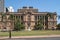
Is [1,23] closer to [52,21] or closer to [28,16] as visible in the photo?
[28,16]

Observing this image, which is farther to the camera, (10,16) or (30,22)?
(30,22)

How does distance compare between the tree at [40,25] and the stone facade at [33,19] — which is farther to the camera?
the stone facade at [33,19]

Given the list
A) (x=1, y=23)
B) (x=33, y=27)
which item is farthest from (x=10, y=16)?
(x=33, y=27)

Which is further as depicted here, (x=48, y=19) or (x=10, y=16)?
(x=48, y=19)

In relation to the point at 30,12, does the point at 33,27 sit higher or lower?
lower

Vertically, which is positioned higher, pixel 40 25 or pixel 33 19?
pixel 33 19

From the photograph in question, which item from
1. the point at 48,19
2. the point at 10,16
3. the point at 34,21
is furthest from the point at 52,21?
the point at 10,16

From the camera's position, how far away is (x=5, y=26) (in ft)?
408

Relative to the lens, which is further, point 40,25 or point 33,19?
point 33,19

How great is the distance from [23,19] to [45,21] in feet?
42.9

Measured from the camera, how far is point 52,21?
129 metres

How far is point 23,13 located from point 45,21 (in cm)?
1375

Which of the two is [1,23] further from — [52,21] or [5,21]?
[52,21]

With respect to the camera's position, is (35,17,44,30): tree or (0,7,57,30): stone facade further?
(0,7,57,30): stone facade
